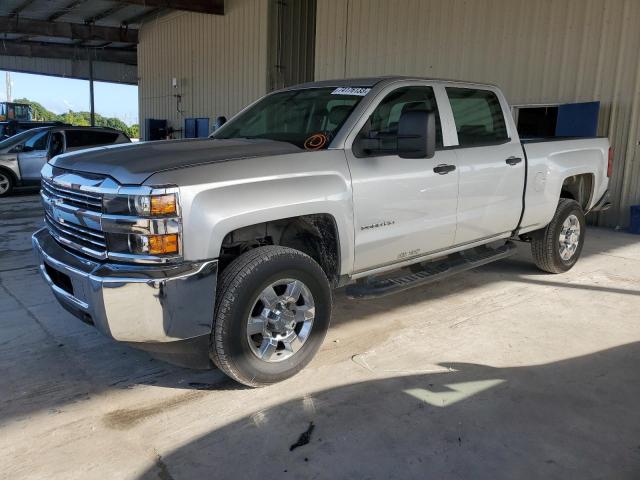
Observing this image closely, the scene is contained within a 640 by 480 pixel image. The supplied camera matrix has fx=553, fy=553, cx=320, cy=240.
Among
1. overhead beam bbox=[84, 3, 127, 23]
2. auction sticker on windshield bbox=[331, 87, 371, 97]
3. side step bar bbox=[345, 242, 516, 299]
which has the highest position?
overhead beam bbox=[84, 3, 127, 23]

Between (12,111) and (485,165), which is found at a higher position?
(12,111)

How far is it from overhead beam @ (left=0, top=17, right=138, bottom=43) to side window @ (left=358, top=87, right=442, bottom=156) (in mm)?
23069

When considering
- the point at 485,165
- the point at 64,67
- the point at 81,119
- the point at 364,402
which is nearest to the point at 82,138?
the point at 485,165

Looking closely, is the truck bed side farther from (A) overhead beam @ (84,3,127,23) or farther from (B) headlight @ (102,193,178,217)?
(A) overhead beam @ (84,3,127,23)

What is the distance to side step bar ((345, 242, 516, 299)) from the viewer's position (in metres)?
3.98

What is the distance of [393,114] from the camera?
4.19 meters

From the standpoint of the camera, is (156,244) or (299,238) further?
(299,238)

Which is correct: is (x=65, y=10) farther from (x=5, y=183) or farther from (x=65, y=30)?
(x=5, y=183)

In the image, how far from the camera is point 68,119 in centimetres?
5562

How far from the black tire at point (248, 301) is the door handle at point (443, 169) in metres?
1.36

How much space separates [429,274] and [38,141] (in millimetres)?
11448

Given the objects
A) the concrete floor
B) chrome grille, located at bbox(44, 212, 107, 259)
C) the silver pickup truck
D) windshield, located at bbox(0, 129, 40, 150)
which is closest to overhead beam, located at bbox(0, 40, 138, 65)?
windshield, located at bbox(0, 129, 40, 150)

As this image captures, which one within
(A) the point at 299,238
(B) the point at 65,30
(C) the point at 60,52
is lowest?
(A) the point at 299,238

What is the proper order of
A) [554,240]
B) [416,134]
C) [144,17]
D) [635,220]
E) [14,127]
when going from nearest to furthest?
1. [416,134]
2. [554,240]
3. [635,220]
4. [14,127]
5. [144,17]
